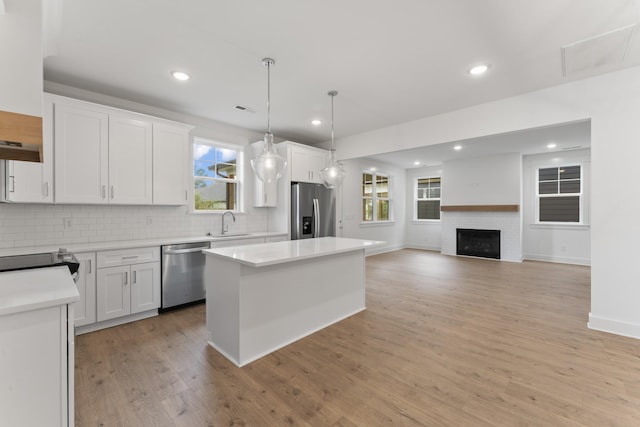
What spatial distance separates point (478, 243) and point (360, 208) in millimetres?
3299

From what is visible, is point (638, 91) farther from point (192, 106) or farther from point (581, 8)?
point (192, 106)

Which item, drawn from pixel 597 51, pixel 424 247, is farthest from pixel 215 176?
pixel 424 247

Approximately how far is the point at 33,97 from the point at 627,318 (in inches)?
195

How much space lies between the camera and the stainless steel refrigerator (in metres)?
4.95

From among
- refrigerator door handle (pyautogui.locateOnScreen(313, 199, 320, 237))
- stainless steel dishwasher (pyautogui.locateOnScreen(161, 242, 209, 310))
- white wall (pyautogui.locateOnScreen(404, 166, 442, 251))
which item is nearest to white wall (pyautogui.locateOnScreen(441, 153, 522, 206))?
white wall (pyautogui.locateOnScreen(404, 166, 442, 251))

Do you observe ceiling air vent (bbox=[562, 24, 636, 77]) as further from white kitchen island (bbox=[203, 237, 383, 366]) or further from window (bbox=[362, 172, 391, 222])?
window (bbox=[362, 172, 391, 222])

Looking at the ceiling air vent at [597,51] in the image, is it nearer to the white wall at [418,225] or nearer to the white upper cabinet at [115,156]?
the white upper cabinet at [115,156]

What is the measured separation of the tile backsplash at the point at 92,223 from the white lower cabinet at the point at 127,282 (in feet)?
1.98

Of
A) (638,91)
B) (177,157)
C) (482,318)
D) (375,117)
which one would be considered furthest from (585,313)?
(177,157)

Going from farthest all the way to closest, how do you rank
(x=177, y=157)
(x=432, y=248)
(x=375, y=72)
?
(x=432, y=248) < (x=177, y=157) < (x=375, y=72)

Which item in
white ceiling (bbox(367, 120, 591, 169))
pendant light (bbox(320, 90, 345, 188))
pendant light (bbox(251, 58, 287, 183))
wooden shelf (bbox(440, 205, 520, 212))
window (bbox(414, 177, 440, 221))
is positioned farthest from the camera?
window (bbox(414, 177, 440, 221))

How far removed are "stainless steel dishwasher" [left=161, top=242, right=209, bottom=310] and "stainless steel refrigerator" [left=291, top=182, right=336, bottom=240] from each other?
1.67m

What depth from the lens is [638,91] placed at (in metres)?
2.77

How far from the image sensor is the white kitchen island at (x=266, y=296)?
236cm
